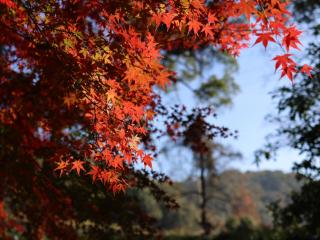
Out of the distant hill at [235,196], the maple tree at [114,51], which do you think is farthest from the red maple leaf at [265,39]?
the distant hill at [235,196]

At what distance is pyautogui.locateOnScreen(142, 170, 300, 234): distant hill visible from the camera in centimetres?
7138

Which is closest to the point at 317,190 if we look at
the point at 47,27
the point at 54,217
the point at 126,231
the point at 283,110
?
the point at 283,110

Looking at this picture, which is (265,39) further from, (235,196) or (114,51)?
(235,196)

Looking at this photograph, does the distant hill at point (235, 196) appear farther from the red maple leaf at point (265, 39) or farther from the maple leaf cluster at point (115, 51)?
the red maple leaf at point (265, 39)

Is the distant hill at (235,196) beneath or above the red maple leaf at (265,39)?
above

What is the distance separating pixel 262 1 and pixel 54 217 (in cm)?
658

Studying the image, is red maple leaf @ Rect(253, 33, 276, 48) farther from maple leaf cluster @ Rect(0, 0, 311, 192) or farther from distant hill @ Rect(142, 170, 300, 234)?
distant hill @ Rect(142, 170, 300, 234)

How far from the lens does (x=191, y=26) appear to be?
387cm

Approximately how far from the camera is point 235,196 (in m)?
70.1

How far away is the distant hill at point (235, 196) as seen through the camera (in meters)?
71.4

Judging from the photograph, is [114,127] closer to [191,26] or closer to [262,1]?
[191,26]

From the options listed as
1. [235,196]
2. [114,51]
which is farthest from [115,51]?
[235,196]

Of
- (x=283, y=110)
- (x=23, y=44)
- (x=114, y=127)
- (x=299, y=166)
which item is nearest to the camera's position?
(x=114, y=127)

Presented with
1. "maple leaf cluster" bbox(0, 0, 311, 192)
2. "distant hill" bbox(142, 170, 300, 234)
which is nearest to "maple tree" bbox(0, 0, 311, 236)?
"maple leaf cluster" bbox(0, 0, 311, 192)
